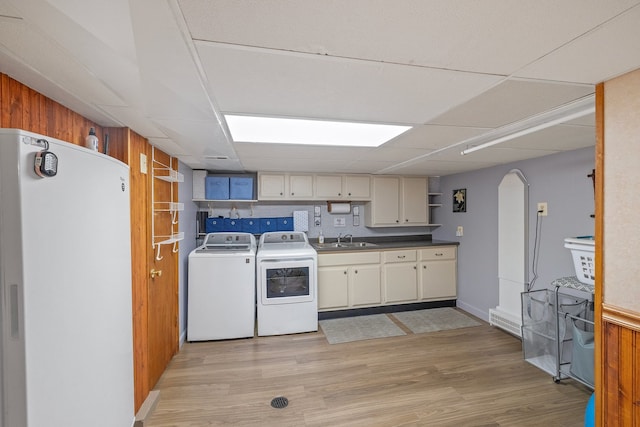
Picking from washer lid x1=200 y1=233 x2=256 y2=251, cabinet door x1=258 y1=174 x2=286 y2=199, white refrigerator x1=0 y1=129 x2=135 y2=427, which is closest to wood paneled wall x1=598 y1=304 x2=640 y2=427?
white refrigerator x1=0 y1=129 x2=135 y2=427

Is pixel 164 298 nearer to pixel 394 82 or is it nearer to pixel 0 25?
pixel 0 25

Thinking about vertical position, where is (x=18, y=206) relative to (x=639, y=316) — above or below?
above

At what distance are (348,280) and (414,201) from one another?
1669 millimetres

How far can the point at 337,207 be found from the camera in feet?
13.7

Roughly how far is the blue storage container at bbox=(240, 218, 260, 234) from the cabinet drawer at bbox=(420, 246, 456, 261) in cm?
244

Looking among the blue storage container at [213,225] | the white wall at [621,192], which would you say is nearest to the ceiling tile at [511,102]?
the white wall at [621,192]

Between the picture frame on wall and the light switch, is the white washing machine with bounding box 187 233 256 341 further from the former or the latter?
the picture frame on wall

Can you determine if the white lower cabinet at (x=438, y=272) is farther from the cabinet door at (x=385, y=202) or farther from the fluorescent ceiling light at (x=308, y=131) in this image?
the fluorescent ceiling light at (x=308, y=131)

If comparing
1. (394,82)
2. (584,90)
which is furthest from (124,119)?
(584,90)

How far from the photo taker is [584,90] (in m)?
1.31

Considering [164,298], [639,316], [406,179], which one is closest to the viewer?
[639,316]

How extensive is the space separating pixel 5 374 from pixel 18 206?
1.49ft

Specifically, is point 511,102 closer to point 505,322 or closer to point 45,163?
point 45,163

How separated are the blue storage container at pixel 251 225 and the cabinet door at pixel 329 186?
97 cm
